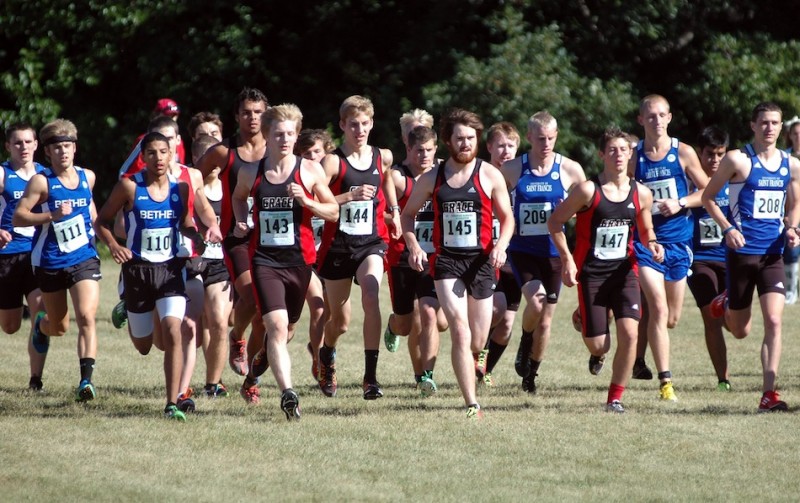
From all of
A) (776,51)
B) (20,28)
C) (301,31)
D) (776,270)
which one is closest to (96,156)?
(20,28)

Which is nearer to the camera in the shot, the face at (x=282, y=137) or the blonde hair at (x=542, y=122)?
the face at (x=282, y=137)

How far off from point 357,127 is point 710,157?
292cm

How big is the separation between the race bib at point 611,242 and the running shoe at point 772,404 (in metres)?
1.33

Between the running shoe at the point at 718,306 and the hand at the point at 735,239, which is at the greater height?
the hand at the point at 735,239

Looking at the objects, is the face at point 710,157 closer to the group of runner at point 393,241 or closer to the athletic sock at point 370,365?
the group of runner at point 393,241

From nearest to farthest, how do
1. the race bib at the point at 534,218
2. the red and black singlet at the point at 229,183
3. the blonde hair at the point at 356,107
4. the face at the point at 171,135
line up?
1. the face at the point at 171,135
2. the red and black singlet at the point at 229,183
3. the blonde hair at the point at 356,107
4. the race bib at the point at 534,218

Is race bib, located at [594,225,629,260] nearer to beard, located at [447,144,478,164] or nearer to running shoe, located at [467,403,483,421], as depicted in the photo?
beard, located at [447,144,478,164]

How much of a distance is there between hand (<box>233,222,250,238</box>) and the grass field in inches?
45.7

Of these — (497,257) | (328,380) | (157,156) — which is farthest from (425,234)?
(157,156)

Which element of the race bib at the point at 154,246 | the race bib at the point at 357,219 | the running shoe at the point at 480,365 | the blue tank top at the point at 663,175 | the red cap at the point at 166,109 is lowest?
the running shoe at the point at 480,365

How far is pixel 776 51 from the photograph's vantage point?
22875 mm

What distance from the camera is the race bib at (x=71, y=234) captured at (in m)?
9.55

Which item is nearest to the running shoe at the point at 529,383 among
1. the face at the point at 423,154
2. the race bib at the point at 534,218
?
the race bib at the point at 534,218

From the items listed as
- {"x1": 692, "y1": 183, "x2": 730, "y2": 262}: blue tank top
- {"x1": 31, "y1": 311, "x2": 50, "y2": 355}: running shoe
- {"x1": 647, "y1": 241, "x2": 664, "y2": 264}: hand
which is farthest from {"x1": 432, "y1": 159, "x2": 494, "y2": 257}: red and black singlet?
{"x1": 31, "y1": 311, "x2": 50, "y2": 355}: running shoe
